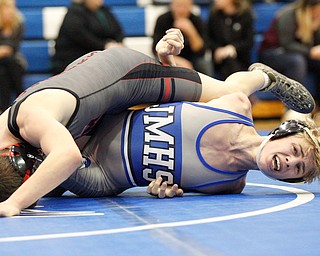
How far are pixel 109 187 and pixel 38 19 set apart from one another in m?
4.59

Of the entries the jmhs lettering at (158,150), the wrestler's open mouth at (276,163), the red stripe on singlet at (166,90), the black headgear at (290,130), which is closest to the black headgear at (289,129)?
the black headgear at (290,130)

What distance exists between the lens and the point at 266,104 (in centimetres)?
759

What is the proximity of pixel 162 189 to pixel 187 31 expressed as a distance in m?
4.17

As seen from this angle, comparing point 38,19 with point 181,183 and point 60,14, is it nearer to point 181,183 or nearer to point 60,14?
point 60,14

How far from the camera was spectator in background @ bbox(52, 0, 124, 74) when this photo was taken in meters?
7.01

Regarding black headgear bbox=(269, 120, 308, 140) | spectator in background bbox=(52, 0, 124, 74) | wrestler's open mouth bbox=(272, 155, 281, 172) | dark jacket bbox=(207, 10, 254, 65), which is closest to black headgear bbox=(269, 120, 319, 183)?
black headgear bbox=(269, 120, 308, 140)

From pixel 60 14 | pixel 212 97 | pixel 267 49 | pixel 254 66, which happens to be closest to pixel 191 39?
pixel 267 49

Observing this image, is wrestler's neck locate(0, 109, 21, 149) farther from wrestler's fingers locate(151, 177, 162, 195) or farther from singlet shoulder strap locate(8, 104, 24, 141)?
wrestler's fingers locate(151, 177, 162, 195)

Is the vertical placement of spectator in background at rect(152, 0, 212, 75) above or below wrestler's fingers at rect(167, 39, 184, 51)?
above

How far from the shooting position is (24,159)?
284 centimetres

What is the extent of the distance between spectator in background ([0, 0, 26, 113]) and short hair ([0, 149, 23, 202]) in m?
4.27

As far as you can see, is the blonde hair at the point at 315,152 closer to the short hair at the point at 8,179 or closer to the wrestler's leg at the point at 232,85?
the wrestler's leg at the point at 232,85

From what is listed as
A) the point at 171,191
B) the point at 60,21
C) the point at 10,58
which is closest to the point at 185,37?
the point at 60,21

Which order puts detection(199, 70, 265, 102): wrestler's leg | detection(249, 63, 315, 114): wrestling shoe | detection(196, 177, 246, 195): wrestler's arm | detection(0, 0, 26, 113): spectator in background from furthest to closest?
detection(0, 0, 26, 113): spectator in background → detection(249, 63, 315, 114): wrestling shoe → detection(199, 70, 265, 102): wrestler's leg → detection(196, 177, 246, 195): wrestler's arm
